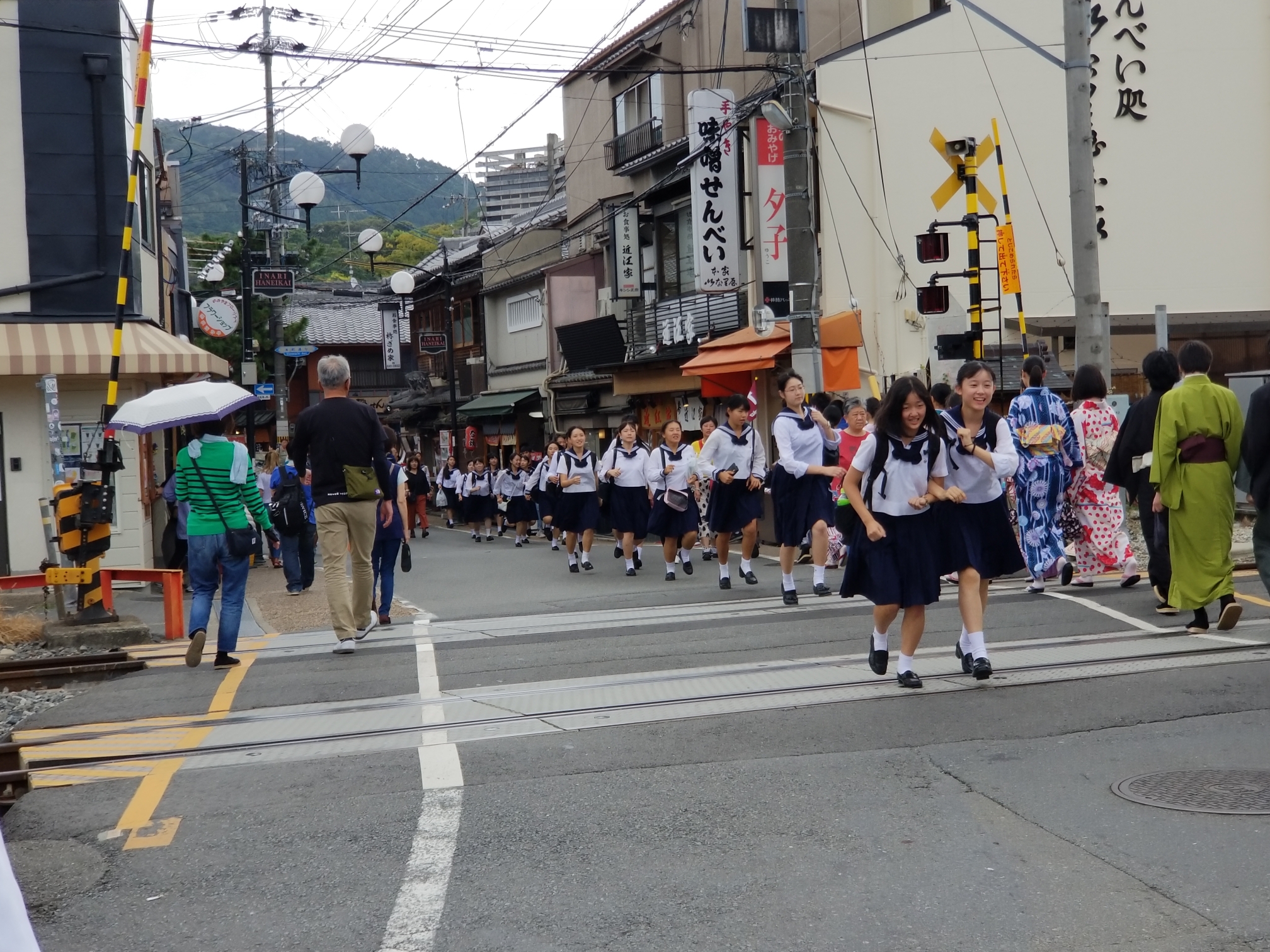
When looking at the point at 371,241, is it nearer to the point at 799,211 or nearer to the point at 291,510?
the point at 799,211

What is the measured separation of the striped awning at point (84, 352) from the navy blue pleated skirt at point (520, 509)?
9.50 m

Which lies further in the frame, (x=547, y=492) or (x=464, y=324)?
(x=464, y=324)

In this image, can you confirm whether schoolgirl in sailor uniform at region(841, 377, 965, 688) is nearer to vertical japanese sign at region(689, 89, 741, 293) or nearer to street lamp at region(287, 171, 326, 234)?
vertical japanese sign at region(689, 89, 741, 293)

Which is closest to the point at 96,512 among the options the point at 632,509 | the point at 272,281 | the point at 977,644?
the point at 632,509

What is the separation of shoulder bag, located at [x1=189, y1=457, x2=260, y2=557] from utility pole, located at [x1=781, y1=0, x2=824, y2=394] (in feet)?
30.7

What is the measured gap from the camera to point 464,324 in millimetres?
44125

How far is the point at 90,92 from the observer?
1781 cm

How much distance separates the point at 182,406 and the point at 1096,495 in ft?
24.3

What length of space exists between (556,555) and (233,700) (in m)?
12.7

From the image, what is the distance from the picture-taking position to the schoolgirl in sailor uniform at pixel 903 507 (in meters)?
6.93

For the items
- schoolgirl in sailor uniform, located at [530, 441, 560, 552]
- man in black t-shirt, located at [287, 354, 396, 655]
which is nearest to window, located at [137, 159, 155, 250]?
schoolgirl in sailor uniform, located at [530, 441, 560, 552]

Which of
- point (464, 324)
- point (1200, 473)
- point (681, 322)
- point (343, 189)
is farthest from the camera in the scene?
point (343, 189)

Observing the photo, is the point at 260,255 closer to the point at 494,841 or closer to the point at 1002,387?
the point at 1002,387

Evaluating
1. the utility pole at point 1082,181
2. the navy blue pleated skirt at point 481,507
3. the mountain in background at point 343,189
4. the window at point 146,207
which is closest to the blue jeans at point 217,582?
the utility pole at point 1082,181
